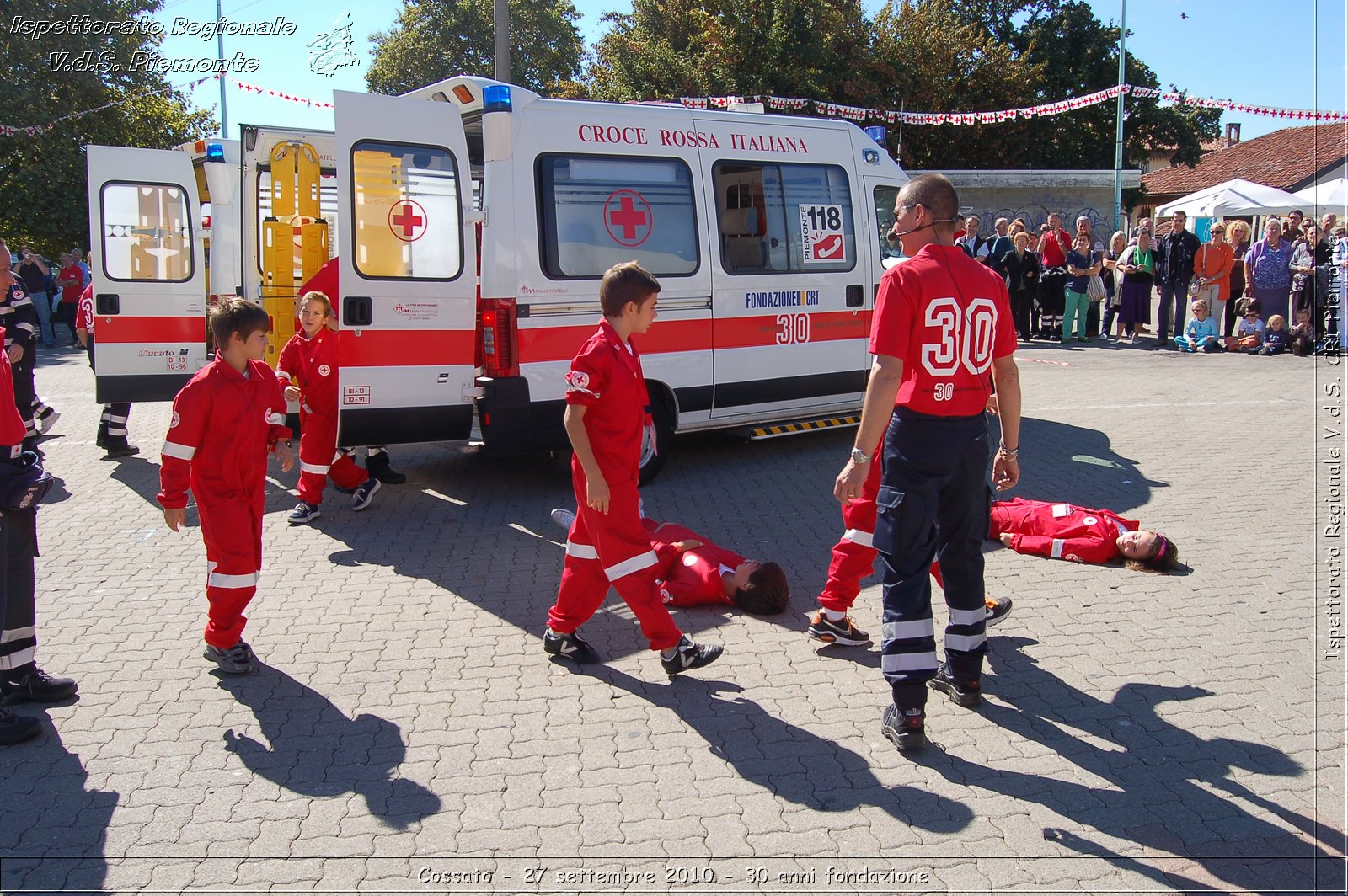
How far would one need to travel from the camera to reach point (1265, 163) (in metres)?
41.8

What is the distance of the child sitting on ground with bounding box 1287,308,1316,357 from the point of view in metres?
15.1

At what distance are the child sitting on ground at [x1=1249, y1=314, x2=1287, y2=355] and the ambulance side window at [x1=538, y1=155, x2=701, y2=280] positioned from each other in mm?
11394

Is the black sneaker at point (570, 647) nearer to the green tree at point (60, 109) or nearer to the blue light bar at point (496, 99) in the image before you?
the blue light bar at point (496, 99)

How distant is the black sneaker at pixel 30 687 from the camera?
4.29 metres

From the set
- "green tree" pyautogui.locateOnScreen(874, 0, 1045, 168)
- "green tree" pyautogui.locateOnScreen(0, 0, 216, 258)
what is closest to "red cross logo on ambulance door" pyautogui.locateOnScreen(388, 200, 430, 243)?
"green tree" pyautogui.locateOnScreen(0, 0, 216, 258)

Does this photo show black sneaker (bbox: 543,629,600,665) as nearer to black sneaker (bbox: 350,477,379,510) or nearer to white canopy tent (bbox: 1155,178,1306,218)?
black sneaker (bbox: 350,477,379,510)

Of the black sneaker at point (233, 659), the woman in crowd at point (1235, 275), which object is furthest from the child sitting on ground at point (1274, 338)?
the black sneaker at point (233, 659)

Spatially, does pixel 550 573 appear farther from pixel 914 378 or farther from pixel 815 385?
pixel 815 385

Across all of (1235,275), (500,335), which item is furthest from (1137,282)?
(500,335)

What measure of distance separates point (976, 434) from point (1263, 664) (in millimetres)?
1990

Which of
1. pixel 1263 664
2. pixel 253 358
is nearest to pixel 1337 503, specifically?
pixel 1263 664

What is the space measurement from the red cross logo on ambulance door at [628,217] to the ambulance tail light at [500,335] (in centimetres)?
106

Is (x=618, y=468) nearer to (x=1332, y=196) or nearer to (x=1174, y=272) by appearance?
(x=1174, y=272)

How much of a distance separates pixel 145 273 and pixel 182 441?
570 centimetres
